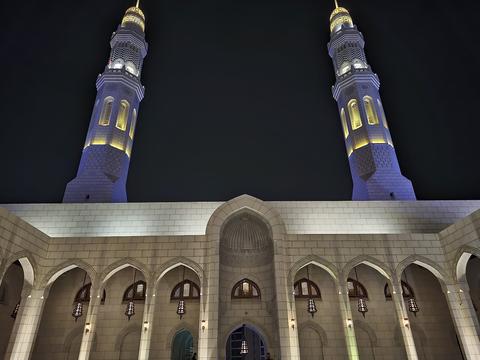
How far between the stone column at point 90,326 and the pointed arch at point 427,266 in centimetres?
1657

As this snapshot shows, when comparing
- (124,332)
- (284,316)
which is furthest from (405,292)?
(124,332)

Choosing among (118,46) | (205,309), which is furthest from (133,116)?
(205,309)

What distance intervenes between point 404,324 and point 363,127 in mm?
17302

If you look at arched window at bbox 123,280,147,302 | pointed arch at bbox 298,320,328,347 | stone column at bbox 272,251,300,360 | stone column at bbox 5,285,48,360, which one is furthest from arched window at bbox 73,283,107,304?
pointed arch at bbox 298,320,328,347

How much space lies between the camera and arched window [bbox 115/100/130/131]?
2935cm

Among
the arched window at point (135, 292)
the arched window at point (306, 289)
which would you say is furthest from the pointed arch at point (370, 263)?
the arched window at point (135, 292)

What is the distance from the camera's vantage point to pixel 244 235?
2119 centimetres

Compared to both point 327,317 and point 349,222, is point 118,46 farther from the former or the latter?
point 327,317

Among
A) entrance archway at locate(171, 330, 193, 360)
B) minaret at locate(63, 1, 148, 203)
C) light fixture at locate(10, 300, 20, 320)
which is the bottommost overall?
entrance archway at locate(171, 330, 193, 360)

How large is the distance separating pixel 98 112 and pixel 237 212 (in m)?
17.5

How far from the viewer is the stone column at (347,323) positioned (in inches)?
643

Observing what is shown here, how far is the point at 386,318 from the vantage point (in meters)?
19.5

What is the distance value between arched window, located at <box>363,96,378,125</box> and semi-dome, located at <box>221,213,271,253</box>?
15758 millimetres

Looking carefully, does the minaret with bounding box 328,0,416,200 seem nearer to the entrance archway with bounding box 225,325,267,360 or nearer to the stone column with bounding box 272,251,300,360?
the stone column with bounding box 272,251,300,360
